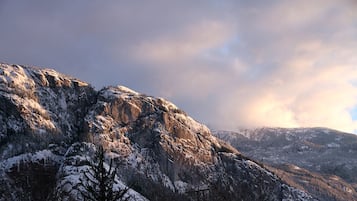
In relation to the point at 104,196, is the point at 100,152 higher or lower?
higher

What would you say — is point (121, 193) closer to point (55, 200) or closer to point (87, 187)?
point (87, 187)

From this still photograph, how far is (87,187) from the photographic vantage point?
31.3m

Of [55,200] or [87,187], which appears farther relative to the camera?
[55,200]

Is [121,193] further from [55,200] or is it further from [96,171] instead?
[55,200]

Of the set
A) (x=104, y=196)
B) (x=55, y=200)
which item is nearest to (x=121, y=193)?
(x=104, y=196)

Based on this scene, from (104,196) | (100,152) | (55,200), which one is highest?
(55,200)

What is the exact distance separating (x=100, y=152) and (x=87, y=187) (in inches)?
102

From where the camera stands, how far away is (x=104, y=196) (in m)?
32.0

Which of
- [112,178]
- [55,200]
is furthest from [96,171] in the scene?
[55,200]

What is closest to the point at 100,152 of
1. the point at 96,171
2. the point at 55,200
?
the point at 96,171

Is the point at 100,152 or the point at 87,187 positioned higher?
the point at 100,152

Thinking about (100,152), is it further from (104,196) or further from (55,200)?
(55,200)

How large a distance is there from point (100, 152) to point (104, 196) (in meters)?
2.92

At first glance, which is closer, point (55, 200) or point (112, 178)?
point (112, 178)
